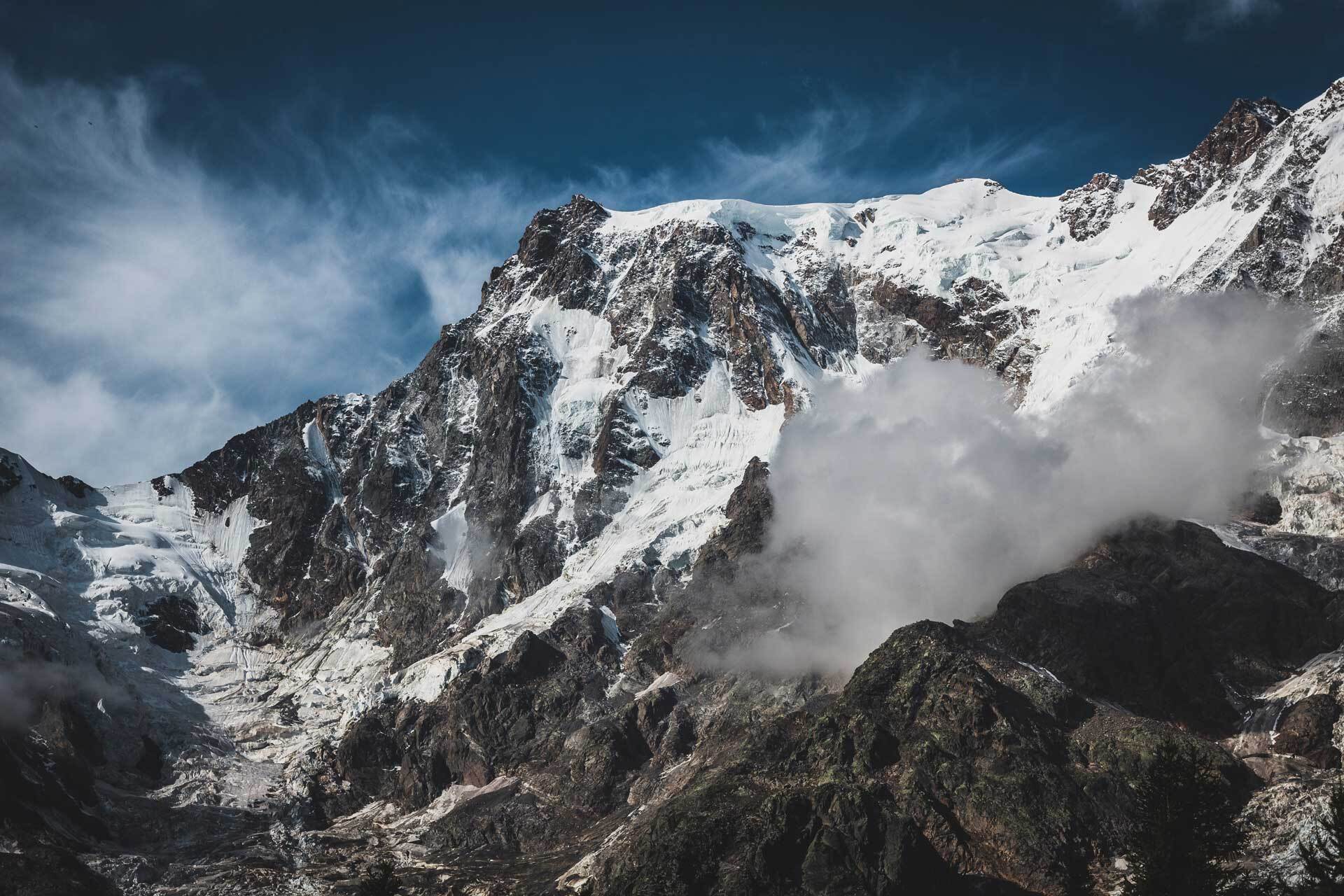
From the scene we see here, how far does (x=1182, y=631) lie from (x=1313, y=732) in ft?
118

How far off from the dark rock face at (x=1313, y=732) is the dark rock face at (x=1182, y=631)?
11974 mm

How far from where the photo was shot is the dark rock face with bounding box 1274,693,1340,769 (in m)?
146

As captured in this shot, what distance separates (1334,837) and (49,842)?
189 metres

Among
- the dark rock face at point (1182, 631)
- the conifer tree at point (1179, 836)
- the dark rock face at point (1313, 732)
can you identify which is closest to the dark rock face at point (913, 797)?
the dark rock face at point (1182, 631)

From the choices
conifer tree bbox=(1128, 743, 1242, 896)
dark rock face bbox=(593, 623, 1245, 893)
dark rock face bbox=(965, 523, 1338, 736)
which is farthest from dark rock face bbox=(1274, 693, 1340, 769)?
conifer tree bbox=(1128, 743, 1242, 896)

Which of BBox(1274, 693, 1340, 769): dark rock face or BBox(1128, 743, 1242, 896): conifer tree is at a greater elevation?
BBox(1274, 693, 1340, 769): dark rock face

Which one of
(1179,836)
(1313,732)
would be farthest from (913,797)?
(1179,836)

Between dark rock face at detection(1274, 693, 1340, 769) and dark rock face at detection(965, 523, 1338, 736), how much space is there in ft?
39.3

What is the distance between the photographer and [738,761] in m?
174

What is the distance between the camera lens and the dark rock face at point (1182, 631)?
6777 inches

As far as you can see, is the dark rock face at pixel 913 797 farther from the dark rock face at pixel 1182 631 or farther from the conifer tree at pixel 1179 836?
the conifer tree at pixel 1179 836

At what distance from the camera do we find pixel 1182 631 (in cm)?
18412

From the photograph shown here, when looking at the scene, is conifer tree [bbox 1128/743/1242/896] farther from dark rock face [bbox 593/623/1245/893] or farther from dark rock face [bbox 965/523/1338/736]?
dark rock face [bbox 965/523/1338/736]

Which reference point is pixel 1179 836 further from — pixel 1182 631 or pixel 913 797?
pixel 1182 631
